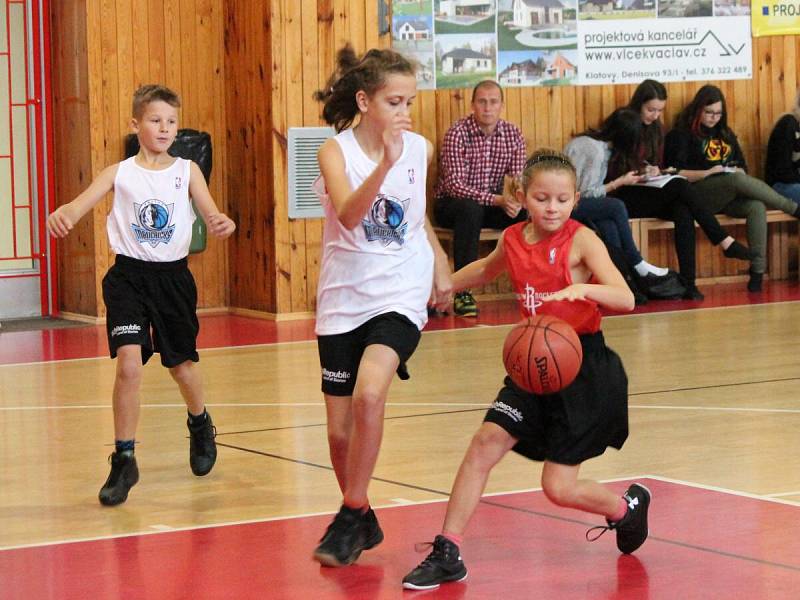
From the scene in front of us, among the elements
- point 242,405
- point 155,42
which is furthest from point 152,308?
point 155,42

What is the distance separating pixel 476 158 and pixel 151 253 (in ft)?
17.9

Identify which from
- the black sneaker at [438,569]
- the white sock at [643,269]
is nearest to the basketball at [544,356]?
the black sneaker at [438,569]

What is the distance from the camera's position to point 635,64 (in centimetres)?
1171

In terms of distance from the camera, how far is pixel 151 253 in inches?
210

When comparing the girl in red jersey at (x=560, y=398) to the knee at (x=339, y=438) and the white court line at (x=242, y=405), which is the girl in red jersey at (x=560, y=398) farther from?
the white court line at (x=242, y=405)

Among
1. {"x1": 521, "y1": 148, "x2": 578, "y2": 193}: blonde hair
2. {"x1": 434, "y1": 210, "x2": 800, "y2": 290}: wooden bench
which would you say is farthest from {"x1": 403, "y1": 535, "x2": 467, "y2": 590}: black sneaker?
{"x1": 434, "y1": 210, "x2": 800, "y2": 290}: wooden bench

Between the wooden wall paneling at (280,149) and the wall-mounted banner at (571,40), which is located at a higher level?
the wall-mounted banner at (571,40)

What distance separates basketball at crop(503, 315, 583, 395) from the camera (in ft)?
12.6

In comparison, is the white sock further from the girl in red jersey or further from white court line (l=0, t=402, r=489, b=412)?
the girl in red jersey

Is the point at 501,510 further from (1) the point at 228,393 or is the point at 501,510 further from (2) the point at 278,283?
(2) the point at 278,283

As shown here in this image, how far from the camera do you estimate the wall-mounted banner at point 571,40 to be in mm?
10977

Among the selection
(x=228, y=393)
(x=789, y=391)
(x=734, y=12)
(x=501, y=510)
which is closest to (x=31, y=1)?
(x=228, y=393)

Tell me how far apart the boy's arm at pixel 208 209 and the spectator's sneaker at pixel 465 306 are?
4769mm

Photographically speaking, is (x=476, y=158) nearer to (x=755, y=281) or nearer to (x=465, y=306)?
(x=465, y=306)
